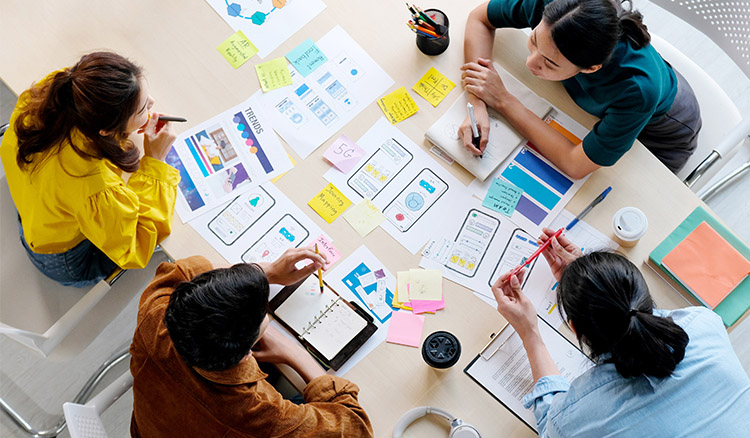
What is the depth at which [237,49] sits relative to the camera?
168cm

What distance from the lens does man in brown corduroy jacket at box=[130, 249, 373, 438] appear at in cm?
114

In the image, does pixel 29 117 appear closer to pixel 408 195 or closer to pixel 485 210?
pixel 408 195

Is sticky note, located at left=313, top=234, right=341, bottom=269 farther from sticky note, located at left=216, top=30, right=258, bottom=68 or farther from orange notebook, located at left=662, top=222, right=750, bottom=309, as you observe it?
orange notebook, located at left=662, top=222, right=750, bottom=309

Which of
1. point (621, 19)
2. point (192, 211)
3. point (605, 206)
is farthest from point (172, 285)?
point (621, 19)

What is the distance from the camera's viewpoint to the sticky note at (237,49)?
65.9 inches

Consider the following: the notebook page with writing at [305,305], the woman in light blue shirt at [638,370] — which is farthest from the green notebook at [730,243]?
the notebook page with writing at [305,305]

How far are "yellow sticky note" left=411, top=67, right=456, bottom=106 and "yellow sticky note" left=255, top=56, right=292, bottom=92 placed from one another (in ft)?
1.16

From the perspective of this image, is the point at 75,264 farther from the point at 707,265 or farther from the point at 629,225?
the point at 707,265

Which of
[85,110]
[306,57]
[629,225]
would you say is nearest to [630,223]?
[629,225]

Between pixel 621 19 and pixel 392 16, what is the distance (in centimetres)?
62

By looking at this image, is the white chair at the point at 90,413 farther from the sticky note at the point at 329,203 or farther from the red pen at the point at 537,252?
the red pen at the point at 537,252

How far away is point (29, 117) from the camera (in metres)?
1.39

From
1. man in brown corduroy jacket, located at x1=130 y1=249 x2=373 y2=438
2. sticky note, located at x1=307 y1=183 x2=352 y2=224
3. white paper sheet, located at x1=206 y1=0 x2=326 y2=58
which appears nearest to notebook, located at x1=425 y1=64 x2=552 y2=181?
sticky note, located at x1=307 y1=183 x2=352 y2=224

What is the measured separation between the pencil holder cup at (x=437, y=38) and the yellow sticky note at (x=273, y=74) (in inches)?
14.8
